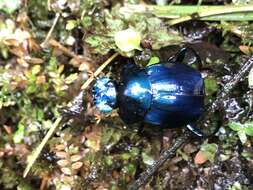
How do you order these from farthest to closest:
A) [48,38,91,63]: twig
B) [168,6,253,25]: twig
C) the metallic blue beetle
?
[48,38,91,63]: twig, [168,6,253,25]: twig, the metallic blue beetle

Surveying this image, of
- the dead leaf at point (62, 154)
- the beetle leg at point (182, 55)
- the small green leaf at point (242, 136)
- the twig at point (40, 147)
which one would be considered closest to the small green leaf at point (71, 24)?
the twig at point (40, 147)

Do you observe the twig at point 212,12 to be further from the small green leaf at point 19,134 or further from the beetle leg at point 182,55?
the small green leaf at point 19,134

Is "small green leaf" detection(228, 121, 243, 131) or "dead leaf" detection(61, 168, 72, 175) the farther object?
"dead leaf" detection(61, 168, 72, 175)

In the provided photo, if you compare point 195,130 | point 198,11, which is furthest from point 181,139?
point 198,11

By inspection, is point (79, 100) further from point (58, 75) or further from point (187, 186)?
point (187, 186)

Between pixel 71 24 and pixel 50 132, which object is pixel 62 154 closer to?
pixel 50 132

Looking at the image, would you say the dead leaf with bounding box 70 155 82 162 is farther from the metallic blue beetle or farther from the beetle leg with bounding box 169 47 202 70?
the beetle leg with bounding box 169 47 202 70

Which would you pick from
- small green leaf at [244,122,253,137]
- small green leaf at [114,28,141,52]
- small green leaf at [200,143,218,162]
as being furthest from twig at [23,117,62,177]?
small green leaf at [244,122,253,137]

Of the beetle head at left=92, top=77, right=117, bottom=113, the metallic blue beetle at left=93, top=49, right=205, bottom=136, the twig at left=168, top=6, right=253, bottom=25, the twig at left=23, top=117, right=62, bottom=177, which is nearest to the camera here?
the metallic blue beetle at left=93, top=49, right=205, bottom=136
